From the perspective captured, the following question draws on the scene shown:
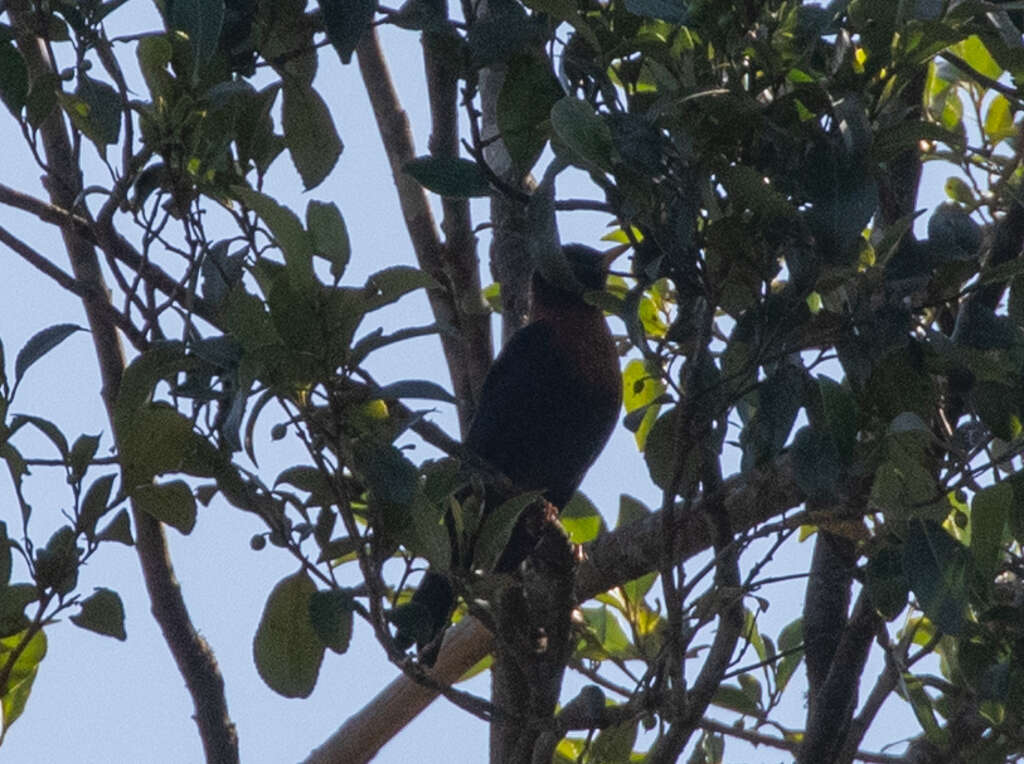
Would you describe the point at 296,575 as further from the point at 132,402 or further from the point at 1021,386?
the point at 1021,386

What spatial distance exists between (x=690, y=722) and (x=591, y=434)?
1.84 metres

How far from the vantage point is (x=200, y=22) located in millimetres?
1740

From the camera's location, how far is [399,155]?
10.4 feet

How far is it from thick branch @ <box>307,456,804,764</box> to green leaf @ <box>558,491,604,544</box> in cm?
4

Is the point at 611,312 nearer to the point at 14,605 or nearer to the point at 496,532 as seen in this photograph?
the point at 496,532

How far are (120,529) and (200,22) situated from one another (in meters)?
0.70

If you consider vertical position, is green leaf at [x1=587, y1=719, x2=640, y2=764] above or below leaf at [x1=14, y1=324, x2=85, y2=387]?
below

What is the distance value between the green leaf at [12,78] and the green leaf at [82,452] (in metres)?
0.44

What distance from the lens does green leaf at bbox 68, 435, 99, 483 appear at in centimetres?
189

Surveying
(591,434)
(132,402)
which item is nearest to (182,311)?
(132,402)

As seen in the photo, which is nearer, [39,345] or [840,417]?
[840,417]

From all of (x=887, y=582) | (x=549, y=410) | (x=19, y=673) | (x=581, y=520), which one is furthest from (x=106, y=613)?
(x=549, y=410)

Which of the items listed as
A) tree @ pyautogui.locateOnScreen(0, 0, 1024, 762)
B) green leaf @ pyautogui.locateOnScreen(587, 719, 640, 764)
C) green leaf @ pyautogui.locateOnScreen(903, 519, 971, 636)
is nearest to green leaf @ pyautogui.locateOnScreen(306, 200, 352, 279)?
tree @ pyautogui.locateOnScreen(0, 0, 1024, 762)

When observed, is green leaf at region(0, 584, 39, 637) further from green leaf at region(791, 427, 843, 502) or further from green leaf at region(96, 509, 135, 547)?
green leaf at region(791, 427, 843, 502)
